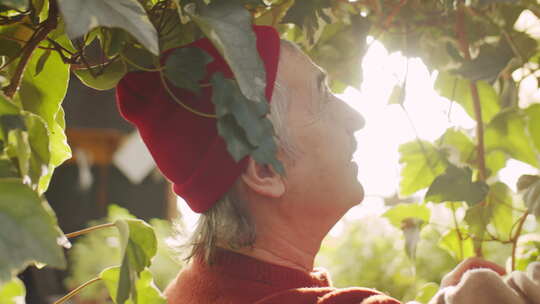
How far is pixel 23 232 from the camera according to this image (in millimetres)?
486

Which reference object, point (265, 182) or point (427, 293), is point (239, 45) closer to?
point (265, 182)

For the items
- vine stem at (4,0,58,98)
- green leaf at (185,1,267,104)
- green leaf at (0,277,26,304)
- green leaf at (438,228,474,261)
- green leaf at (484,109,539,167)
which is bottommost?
green leaf at (438,228,474,261)

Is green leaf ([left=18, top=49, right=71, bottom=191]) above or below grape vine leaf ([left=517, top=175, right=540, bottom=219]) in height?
above

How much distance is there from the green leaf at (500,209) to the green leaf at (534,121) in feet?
0.31

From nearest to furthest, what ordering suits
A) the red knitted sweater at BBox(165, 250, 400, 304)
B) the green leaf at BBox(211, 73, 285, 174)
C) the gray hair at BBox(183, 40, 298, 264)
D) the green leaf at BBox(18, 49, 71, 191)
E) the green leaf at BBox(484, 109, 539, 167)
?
1. the green leaf at BBox(211, 73, 285, 174)
2. the green leaf at BBox(18, 49, 71, 191)
3. the red knitted sweater at BBox(165, 250, 400, 304)
4. the gray hair at BBox(183, 40, 298, 264)
5. the green leaf at BBox(484, 109, 539, 167)

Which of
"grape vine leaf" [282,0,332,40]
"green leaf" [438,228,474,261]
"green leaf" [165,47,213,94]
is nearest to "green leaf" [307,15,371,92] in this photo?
"grape vine leaf" [282,0,332,40]

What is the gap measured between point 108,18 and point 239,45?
116 millimetres

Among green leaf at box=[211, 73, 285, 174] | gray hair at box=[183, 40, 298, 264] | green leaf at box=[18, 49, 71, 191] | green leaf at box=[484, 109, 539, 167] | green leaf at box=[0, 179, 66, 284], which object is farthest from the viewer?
green leaf at box=[484, 109, 539, 167]

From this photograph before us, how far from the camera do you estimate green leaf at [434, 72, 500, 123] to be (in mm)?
1125

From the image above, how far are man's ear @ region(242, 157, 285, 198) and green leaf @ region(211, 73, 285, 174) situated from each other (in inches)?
13.2

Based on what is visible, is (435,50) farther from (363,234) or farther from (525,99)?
(363,234)

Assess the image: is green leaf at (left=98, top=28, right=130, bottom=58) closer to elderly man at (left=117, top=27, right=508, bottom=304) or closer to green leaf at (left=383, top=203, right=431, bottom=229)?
elderly man at (left=117, top=27, right=508, bottom=304)

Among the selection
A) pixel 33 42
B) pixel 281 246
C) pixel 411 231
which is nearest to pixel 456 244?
pixel 411 231

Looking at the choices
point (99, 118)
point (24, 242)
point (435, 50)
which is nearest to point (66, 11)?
point (24, 242)
